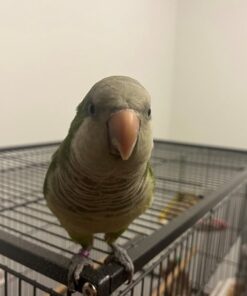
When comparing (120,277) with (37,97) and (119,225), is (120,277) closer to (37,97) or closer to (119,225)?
A: (119,225)

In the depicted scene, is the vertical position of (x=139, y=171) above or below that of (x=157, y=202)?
above

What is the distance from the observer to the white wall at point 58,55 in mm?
1081

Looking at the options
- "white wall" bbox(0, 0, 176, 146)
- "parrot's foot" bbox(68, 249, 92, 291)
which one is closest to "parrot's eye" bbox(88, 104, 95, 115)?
"parrot's foot" bbox(68, 249, 92, 291)

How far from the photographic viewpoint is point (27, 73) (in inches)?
44.7

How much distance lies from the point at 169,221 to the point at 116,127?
0.28 meters

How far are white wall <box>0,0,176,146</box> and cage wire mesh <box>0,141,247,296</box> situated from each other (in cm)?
12

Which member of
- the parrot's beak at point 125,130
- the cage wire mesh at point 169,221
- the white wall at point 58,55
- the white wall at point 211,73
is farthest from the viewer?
the white wall at point 211,73

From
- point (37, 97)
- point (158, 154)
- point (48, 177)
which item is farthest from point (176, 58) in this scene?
point (48, 177)

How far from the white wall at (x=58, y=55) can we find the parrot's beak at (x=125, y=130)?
75cm

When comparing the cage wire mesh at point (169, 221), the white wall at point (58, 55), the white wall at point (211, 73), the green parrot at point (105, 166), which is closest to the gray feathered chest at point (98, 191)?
the green parrot at point (105, 166)

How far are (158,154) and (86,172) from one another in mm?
1099

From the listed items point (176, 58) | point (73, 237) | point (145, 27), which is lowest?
point (73, 237)

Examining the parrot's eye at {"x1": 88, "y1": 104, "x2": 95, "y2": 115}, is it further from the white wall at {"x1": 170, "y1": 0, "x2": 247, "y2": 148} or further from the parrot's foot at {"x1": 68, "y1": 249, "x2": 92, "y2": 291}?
the white wall at {"x1": 170, "y1": 0, "x2": 247, "y2": 148}

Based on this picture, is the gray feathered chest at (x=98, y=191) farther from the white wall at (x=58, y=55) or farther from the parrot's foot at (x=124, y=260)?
the white wall at (x=58, y=55)
